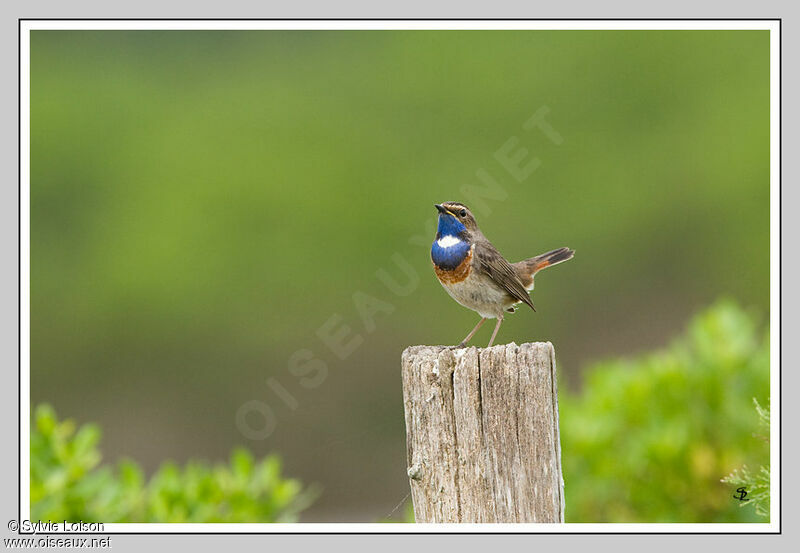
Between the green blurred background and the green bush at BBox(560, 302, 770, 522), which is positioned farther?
the green blurred background

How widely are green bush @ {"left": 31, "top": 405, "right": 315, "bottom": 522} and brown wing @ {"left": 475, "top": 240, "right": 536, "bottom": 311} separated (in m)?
1.86

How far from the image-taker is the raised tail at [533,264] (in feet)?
21.8

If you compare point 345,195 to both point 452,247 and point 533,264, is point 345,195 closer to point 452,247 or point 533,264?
point 533,264

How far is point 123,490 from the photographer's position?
17.9 feet

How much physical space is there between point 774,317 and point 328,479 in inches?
198

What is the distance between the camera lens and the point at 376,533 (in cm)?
459

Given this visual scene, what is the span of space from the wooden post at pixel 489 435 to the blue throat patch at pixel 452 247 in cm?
175

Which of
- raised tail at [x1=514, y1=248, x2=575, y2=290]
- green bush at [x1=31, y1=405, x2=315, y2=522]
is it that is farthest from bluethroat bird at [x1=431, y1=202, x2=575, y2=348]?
green bush at [x1=31, y1=405, x2=315, y2=522]

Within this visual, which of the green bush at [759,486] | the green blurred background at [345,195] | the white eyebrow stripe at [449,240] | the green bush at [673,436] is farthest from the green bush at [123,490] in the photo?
the green blurred background at [345,195]

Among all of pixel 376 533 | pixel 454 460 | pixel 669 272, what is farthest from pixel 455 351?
pixel 669 272

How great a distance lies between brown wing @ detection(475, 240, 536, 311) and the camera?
5.91m

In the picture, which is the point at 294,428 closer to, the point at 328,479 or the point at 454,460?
the point at 328,479

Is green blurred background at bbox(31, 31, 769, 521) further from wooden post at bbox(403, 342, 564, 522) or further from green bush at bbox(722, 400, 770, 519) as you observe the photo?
wooden post at bbox(403, 342, 564, 522)

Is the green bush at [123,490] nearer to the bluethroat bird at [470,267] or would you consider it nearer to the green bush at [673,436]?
the bluethroat bird at [470,267]
